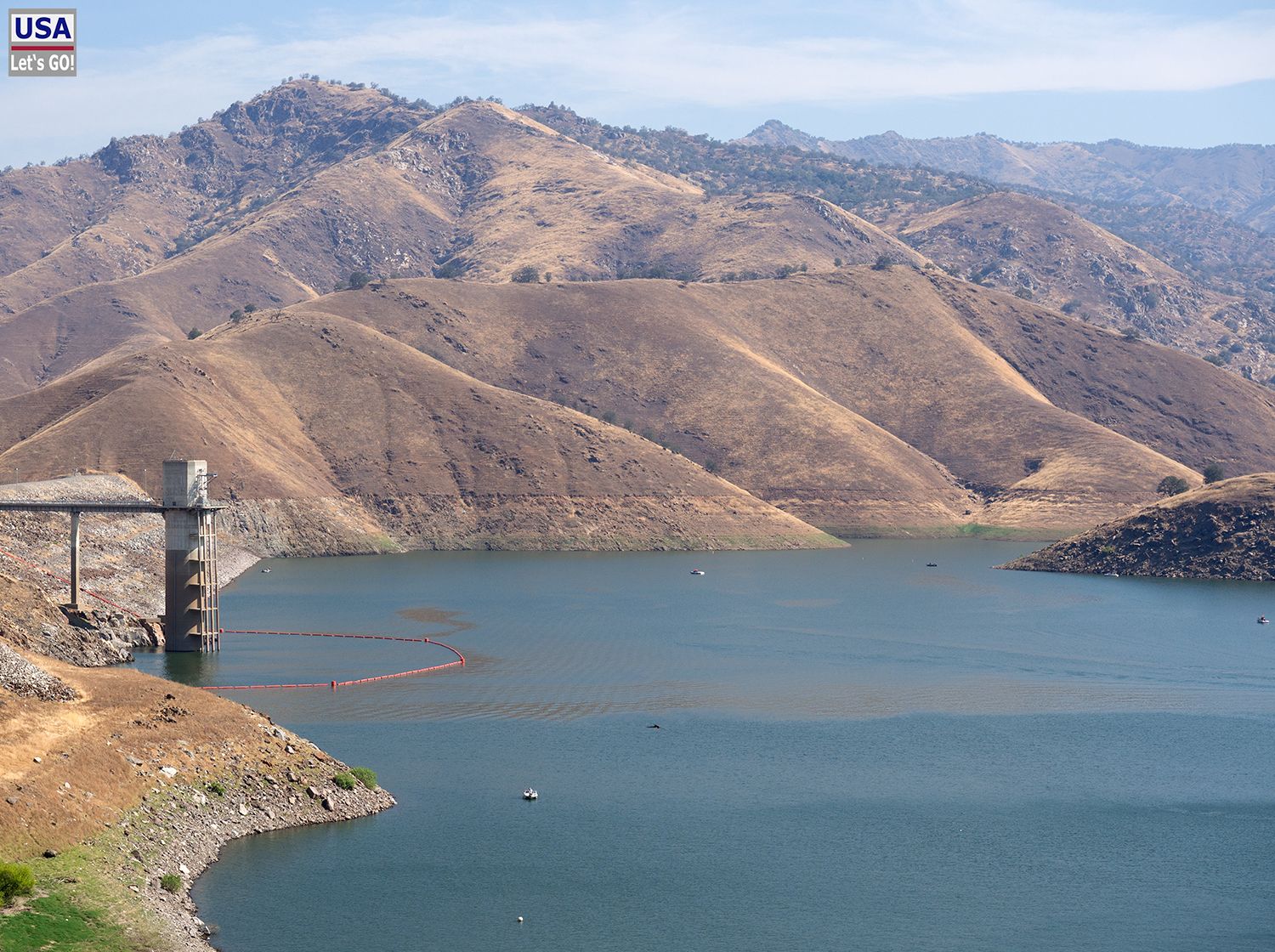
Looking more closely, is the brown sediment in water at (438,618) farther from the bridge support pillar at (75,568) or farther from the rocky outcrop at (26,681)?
the rocky outcrop at (26,681)

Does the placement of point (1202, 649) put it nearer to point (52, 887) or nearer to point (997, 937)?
point (997, 937)

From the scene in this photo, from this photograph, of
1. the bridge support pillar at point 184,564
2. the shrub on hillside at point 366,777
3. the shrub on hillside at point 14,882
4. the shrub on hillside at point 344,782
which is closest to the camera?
the shrub on hillside at point 14,882

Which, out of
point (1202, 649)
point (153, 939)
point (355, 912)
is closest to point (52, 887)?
point (153, 939)

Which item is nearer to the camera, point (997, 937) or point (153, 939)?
point (153, 939)

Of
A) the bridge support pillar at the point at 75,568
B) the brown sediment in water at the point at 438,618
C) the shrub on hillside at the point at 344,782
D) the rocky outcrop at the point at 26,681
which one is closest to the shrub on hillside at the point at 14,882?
the rocky outcrop at the point at 26,681

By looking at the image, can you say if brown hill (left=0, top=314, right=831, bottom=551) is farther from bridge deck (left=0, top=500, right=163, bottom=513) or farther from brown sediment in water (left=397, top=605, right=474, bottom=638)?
bridge deck (left=0, top=500, right=163, bottom=513)

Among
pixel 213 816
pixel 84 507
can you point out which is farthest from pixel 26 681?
pixel 84 507
